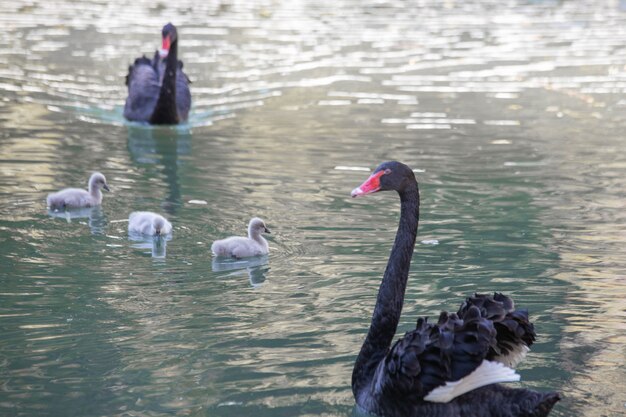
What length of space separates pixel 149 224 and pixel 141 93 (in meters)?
4.44

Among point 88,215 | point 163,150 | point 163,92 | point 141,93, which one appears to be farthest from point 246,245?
point 141,93

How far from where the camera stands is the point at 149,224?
646cm

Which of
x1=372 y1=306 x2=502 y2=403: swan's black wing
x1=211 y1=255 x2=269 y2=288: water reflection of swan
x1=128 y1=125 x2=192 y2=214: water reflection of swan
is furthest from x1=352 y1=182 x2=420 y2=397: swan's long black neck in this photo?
x1=128 y1=125 x2=192 y2=214: water reflection of swan

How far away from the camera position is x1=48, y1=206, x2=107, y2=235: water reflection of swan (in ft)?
22.7

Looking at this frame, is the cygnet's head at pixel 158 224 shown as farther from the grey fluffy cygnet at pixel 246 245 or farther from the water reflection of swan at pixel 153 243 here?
the grey fluffy cygnet at pixel 246 245

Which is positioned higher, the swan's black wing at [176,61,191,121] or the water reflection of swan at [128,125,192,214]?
the swan's black wing at [176,61,191,121]

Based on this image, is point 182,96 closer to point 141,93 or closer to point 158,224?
point 141,93

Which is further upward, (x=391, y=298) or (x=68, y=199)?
(x=391, y=298)

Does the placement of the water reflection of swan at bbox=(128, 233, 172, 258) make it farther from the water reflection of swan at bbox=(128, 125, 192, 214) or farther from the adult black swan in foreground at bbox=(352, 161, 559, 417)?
the adult black swan in foreground at bbox=(352, 161, 559, 417)

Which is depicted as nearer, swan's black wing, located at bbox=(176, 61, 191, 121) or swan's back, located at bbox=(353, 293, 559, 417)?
swan's back, located at bbox=(353, 293, 559, 417)

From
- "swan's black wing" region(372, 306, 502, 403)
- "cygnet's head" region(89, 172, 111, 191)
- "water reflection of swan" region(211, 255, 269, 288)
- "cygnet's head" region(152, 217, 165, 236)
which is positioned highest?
"swan's black wing" region(372, 306, 502, 403)

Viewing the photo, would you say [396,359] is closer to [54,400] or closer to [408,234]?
[408,234]

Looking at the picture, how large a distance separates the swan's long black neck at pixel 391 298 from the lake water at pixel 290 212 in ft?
0.61

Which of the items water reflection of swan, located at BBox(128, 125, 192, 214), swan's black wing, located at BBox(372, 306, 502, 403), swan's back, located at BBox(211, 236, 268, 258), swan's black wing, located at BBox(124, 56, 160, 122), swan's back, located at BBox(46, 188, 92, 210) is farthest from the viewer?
swan's black wing, located at BBox(124, 56, 160, 122)
